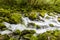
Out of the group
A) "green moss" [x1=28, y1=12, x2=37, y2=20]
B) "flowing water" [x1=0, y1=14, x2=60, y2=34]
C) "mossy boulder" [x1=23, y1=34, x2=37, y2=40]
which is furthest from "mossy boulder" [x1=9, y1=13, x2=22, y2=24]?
"mossy boulder" [x1=23, y1=34, x2=37, y2=40]

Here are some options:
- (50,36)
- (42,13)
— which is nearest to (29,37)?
(50,36)

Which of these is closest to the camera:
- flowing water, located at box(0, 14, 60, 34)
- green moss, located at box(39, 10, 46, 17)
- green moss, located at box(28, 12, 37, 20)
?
flowing water, located at box(0, 14, 60, 34)

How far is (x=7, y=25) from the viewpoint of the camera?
1791 mm

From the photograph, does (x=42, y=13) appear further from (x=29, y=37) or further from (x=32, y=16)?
(x=29, y=37)

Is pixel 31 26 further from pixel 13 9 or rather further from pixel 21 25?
pixel 13 9

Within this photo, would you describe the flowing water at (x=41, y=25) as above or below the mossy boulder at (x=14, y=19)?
below

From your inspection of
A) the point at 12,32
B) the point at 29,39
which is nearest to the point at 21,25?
the point at 12,32

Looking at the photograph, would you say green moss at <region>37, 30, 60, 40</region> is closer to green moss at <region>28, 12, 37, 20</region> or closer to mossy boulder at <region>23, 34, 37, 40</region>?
mossy boulder at <region>23, 34, 37, 40</region>

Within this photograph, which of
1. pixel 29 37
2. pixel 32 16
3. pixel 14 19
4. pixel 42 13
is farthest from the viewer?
pixel 42 13

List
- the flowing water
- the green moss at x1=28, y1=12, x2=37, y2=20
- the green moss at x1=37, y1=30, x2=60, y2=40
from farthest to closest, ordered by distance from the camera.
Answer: the green moss at x1=28, y1=12, x2=37, y2=20
the flowing water
the green moss at x1=37, y1=30, x2=60, y2=40

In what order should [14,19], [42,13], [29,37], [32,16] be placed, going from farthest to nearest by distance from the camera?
[42,13], [32,16], [14,19], [29,37]

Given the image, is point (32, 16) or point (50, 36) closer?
point (50, 36)

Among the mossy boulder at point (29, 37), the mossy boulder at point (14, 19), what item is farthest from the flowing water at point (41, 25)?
the mossy boulder at point (29, 37)

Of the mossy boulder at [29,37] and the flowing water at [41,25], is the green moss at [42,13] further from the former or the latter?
the mossy boulder at [29,37]
